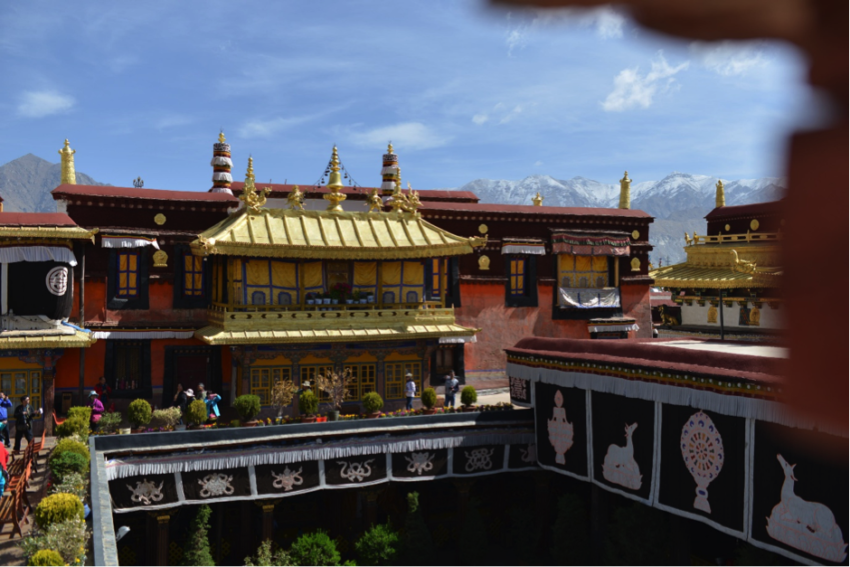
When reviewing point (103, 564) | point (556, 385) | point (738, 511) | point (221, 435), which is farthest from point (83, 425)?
point (738, 511)

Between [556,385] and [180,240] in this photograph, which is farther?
[180,240]

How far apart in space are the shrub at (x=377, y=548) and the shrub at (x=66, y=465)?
7863 mm

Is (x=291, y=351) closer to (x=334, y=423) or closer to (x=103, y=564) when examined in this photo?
(x=334, y=423)

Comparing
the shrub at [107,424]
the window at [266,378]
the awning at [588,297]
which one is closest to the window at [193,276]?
the window at [266,378]

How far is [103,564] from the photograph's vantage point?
9.80 m

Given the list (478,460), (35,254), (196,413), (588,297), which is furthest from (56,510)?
(588,297)

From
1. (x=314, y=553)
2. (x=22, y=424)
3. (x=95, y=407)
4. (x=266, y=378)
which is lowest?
(x=314, y=553)

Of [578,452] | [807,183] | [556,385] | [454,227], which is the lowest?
[578,452]

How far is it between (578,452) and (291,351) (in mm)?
10060

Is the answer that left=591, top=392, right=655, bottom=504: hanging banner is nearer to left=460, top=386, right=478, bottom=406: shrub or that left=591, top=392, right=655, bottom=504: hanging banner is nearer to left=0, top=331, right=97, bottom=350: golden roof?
left=460, top=386, right=478, bottom=406: shrub

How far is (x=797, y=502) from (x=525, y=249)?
17.2 meters

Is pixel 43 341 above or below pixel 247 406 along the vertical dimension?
above

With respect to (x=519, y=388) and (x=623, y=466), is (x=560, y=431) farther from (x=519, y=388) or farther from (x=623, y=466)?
(x=623, y=466)

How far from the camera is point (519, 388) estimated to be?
22.3 meters
